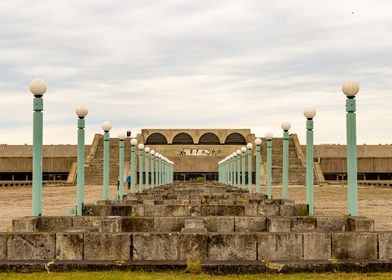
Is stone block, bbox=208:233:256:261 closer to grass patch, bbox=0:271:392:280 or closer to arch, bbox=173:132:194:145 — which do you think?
grass patch, bbox=0:271:392:280

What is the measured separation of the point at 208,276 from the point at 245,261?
0.82 m

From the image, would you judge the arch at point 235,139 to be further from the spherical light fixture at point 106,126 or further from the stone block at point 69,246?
the stone block at point 69,246

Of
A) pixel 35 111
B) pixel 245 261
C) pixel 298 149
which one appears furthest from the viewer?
pixel 298 149

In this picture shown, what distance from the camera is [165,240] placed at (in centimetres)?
1012

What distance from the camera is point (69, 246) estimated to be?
10180 mm

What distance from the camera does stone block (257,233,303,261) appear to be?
10125 mm

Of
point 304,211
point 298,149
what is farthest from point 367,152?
point 304,211

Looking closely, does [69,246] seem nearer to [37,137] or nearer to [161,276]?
[161,276]

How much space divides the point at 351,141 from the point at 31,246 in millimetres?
6132

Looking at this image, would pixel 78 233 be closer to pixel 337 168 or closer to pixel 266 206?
pixel 266 206

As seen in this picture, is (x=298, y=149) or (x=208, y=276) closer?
(x=208, y=276)

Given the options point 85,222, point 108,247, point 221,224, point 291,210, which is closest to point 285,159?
point 291,210

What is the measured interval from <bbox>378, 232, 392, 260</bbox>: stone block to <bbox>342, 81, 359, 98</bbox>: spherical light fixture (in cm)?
353

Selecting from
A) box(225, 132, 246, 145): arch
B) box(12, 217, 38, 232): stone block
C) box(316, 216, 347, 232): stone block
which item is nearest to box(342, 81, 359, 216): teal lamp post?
box(316, 216, 347, 232): stone block
